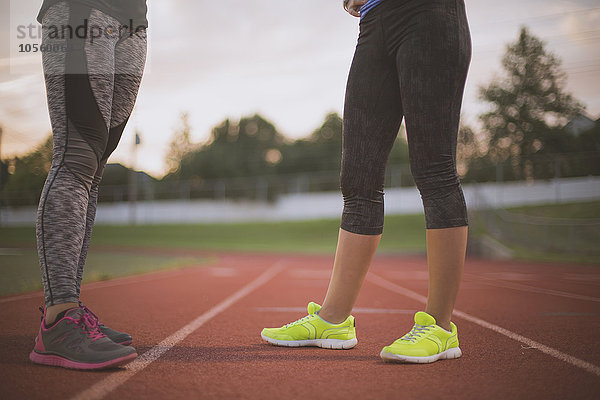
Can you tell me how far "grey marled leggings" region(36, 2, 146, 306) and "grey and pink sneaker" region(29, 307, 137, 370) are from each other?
87mm

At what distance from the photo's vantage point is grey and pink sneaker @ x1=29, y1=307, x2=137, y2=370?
1.49 meters

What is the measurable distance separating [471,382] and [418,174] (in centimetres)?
81

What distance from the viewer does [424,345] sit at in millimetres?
1692

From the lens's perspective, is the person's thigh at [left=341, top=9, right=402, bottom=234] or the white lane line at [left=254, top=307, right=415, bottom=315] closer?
the person's thigh at [left=341, top=9, right=402, bottom=234]

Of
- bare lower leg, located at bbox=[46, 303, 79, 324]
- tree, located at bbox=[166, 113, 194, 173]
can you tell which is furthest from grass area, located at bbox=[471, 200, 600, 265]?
tree, located at bbox=[166, 113, 194, 173]

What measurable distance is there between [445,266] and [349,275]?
0.45 metres

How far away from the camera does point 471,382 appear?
4.79 ft

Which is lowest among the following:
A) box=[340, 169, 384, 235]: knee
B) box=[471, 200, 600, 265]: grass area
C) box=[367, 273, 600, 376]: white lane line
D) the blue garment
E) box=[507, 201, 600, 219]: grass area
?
box=[471, 200, 600, 265]: grass area

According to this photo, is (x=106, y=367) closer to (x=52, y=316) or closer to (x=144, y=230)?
(x=52, y=316)

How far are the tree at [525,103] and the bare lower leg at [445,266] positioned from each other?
25145mm

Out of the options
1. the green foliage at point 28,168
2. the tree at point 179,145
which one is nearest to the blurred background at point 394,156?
the green foliage at point 28,168

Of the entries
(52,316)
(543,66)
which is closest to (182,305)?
(52,316)

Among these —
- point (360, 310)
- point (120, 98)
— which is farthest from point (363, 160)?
point (360, 310)

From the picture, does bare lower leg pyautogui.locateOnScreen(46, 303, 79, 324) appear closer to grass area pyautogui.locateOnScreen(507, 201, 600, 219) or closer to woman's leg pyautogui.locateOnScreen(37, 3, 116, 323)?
woman's leg pyautogui.locateOnScreen(37, 3, 116, 323)
